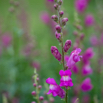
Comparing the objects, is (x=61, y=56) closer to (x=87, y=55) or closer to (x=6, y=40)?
(x=87, y=55)

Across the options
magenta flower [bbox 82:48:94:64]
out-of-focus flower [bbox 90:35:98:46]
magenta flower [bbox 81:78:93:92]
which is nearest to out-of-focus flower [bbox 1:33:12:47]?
out-of-focus flower [bbox 90:35:98:46]

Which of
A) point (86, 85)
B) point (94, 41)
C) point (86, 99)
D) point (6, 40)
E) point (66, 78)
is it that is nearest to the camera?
point (66, 78)

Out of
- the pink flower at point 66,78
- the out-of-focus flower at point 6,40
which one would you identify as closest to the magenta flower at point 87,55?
the pink flower at point 66,78

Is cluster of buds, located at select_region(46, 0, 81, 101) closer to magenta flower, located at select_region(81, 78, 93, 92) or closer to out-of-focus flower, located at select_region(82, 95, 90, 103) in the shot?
magenta flower, located at select_region(81, 78, 93, 92)

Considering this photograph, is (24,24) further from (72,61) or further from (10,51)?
(72,61)

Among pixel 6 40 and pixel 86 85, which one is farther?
pixel 6 40

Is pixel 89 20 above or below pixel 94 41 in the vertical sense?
above

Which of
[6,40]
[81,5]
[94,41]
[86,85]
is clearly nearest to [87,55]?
[86,85]

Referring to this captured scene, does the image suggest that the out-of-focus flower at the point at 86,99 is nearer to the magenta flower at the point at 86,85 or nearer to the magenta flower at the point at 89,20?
the magenta flower at the point at 86,85

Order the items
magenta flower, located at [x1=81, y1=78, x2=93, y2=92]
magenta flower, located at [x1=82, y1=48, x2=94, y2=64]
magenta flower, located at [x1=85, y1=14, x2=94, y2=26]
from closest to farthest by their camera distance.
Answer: magenta flower, located at [x1=81, y1=78, x2=93, y2=92] → magenta flower, located at [x1=82, y1=48, x2=94, y2=64] → magenta flower, located at [x1=85, y1=14, x2=94, y2=26]

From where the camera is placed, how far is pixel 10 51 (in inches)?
144

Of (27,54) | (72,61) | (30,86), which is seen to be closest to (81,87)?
(72,61)

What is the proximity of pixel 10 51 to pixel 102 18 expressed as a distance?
1481 mm

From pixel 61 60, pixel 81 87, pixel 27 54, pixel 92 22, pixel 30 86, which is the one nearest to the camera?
pixel 61 60
